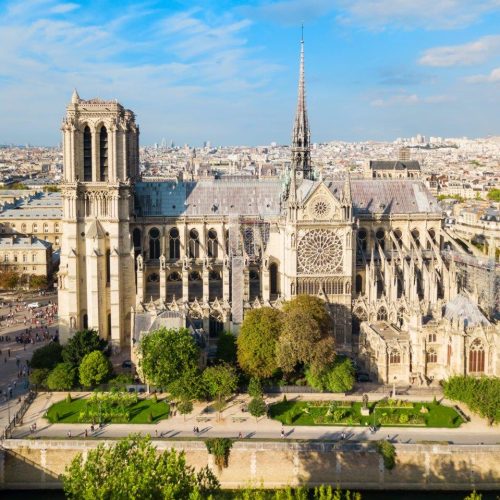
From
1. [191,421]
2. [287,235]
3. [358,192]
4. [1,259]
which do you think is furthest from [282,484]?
[1,259]

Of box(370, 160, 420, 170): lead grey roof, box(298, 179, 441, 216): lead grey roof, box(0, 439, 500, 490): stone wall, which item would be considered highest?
box(370, 160, 420, 170): lead grey roof

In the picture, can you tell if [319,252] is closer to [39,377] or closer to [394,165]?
[39,377]

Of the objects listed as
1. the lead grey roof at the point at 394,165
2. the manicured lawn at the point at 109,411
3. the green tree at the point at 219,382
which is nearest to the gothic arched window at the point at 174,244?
the manicured lawn at the point at 109,411

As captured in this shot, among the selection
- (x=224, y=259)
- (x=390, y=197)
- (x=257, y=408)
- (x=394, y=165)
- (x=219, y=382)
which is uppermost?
(x=394, y=165)

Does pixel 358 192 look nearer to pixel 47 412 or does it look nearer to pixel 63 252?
pixel 63 252

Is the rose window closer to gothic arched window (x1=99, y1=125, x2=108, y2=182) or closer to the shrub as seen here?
gothic arched window (x1=99, y1=125, x2=108, y2=182)

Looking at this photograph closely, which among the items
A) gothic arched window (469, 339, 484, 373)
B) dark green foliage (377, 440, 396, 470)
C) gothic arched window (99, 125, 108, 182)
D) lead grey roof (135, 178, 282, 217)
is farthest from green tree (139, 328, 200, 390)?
gothic arched window (469, 339, 484, 373)

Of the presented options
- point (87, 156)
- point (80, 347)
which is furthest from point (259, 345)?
point (87, 156)
